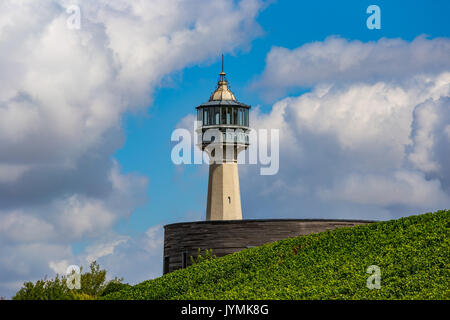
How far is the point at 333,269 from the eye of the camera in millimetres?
22984

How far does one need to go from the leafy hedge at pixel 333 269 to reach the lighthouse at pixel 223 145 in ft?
45.3

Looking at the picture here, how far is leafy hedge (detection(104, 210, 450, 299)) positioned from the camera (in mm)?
19938

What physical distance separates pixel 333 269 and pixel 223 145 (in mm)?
20684

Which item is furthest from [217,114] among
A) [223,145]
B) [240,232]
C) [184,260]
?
[240,232]

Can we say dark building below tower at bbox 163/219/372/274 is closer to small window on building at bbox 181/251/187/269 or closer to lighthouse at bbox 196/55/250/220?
small window on building at bbox 181/251/187/269

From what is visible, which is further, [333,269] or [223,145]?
[223,145]

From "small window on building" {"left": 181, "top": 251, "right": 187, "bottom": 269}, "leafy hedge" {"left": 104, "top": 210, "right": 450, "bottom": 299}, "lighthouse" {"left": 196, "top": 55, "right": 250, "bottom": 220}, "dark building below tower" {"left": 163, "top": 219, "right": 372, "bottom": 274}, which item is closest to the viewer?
"leafy hedge" {"left": 104, "top": 210, "right": 450, "bottom": 299}

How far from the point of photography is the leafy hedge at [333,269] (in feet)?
65.4

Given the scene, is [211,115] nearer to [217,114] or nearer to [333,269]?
[217,114]

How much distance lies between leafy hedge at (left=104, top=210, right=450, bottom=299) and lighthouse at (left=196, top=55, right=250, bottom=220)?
13.8m

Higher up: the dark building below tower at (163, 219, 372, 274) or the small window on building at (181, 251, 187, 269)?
the dark building below tower at (163, 219, 372, 274)

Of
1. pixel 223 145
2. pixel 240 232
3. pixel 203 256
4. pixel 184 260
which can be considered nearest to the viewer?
pixel 240 232

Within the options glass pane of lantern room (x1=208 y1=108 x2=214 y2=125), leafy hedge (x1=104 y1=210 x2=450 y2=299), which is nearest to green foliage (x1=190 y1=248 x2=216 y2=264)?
leafy hedge (x1=104 y1=210 x2=450 y2=299)

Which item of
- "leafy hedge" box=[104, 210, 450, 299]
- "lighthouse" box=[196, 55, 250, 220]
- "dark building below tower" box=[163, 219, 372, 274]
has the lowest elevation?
"leafy hedge" box=[104, 210, 450, 299]
